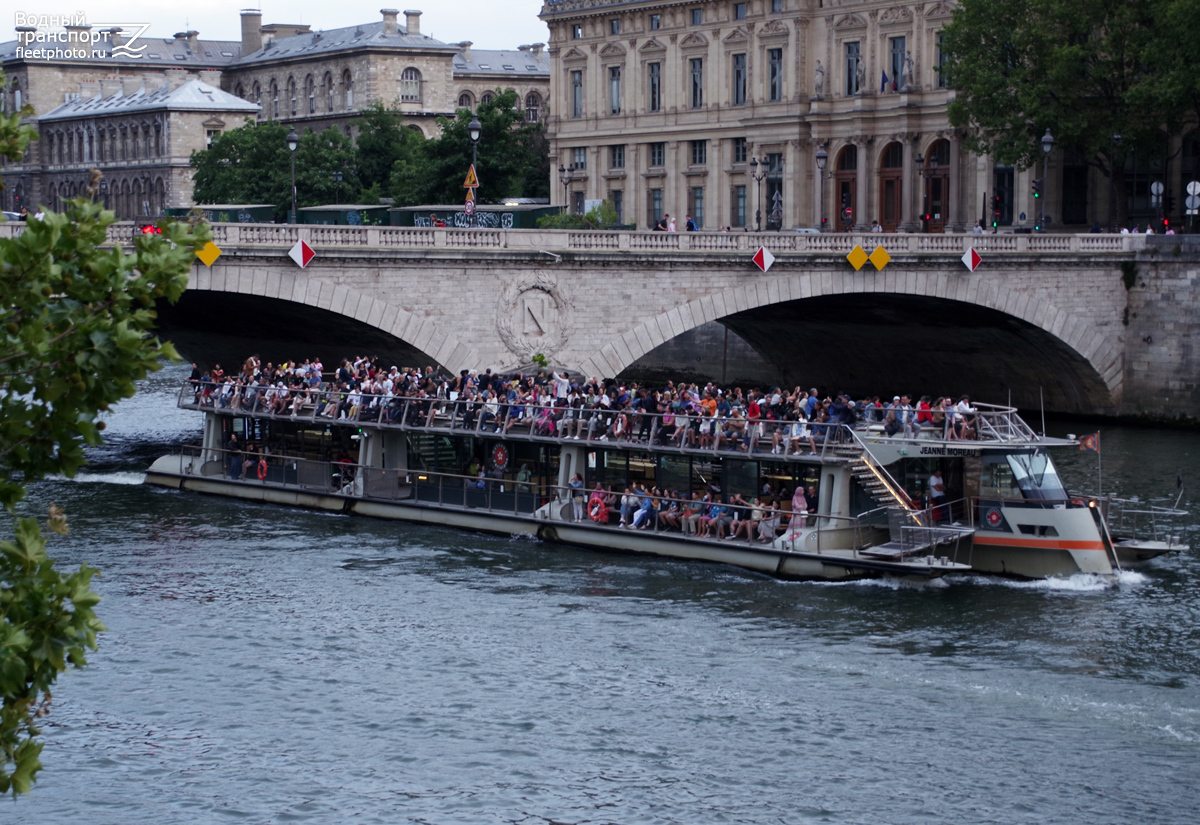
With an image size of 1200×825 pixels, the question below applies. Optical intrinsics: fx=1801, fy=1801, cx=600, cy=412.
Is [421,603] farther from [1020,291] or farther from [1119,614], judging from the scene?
[1020,291]

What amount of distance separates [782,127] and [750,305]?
40553 mm

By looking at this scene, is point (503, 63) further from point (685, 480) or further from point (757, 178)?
point (685, 480)

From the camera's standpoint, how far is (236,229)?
4722cm

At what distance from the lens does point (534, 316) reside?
52312mm

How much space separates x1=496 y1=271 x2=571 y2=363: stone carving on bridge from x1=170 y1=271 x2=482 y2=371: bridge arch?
1.26 m

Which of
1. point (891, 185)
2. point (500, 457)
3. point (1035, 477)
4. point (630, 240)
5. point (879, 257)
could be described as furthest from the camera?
point (891, 185)

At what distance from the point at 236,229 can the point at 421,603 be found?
1624 centimetres

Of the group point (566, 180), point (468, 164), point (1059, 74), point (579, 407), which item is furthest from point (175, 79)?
point (579, 407)

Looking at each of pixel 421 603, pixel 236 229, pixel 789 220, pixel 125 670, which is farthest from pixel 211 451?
pixel 789 220

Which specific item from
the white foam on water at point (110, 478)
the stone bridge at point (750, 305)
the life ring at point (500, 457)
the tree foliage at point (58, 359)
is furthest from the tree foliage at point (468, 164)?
the tree foliage at point (58, 359)

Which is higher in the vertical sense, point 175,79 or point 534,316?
point 175,79

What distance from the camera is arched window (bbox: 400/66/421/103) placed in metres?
143

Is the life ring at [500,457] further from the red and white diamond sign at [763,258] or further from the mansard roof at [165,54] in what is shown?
the mansard roof at [165,54]

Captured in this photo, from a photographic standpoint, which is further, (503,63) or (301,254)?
(503,63)
